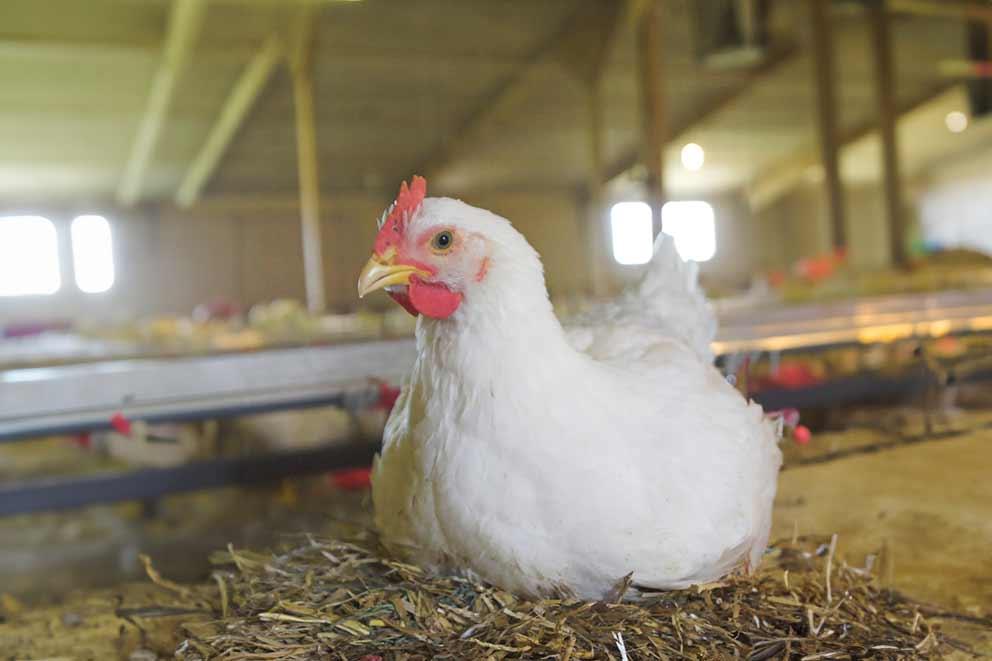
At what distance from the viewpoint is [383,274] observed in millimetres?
1395

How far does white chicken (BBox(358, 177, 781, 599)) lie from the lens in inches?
55.2

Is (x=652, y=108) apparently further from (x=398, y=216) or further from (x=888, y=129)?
(x=398, y=216)

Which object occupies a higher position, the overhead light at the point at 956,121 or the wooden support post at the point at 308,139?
→ the overhead light at the point at 956,121

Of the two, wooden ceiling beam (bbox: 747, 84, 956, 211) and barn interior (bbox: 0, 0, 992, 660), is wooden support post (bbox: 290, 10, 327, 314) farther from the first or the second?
wooden ceiling beam (bbox: 747, 84, 956, 211)

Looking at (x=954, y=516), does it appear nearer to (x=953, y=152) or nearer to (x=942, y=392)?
(x=942, y=392)

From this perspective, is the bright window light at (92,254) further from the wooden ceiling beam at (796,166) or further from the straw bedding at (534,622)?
the straw bedding at (534,622)

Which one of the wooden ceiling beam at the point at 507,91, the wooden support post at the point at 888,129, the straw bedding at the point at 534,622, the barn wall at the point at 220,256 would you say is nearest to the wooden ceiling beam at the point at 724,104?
the wooden support post at the point at 888,129

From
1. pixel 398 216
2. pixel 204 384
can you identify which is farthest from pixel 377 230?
pixel 204 384

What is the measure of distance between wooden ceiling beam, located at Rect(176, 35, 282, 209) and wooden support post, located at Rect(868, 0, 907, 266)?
21.2ft

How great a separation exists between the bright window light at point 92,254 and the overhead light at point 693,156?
33.9 ft

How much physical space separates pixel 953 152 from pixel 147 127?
16.5 meters

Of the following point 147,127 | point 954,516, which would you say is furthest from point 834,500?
point 147,127

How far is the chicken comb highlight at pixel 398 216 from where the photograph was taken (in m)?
1.42

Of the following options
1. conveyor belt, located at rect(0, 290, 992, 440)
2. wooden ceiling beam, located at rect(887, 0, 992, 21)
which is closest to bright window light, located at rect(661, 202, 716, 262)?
wooden ceiling beam, located at rect(887, 0, 992, 21)
